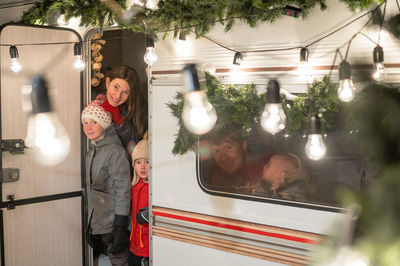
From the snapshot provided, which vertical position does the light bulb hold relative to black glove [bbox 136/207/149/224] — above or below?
above

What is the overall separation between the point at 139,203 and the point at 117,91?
52.0 inches

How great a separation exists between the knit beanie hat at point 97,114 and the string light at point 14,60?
846 mm

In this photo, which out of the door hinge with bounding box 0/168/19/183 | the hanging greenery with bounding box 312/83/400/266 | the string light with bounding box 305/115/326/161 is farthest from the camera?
the door hinge with bounding box 0/168/19/183

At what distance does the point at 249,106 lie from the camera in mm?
3484

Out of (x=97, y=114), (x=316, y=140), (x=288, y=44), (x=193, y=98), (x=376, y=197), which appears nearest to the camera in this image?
(x=376, y=197)

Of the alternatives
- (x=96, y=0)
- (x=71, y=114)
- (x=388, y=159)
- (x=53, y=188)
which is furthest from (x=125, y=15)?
(x=388, y=159)

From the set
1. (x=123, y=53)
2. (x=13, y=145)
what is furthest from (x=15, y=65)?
(x=123, y=53)

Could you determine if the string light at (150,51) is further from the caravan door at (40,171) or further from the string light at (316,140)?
the string light at (316,140)

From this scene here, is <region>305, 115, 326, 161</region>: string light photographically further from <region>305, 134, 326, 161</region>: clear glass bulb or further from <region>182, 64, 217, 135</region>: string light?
<region>182, 64, 217, 135</region>: string light

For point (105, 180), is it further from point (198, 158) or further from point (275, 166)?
point (275, 166)

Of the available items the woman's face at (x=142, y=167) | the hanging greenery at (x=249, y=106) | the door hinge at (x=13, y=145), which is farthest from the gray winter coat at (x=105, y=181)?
the hanging greenery at (x=249, y=106)

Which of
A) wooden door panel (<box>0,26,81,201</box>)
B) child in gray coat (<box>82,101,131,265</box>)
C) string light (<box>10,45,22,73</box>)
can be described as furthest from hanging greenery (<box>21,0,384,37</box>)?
child in gray coat (<box>82,101,131,265</box>)

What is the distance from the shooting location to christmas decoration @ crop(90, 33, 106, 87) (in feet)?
17.4

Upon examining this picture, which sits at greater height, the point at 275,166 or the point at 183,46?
the point at 183,46
